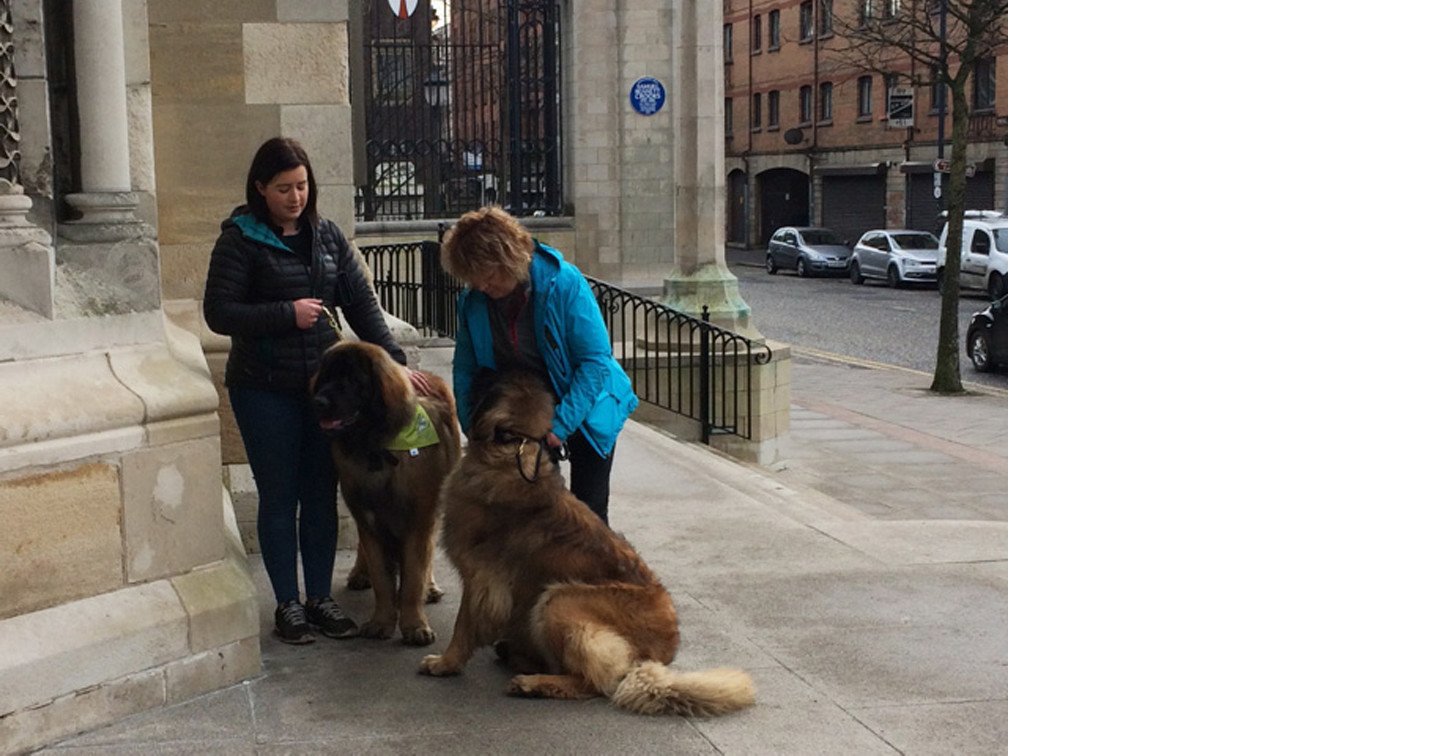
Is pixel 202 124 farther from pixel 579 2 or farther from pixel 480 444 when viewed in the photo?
pixel 579 2

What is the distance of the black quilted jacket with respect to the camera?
17.9 ft

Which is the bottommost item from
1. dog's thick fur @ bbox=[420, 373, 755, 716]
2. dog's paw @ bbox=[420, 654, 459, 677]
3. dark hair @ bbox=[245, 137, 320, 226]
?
dog's paw @ bbox=[420, 654, 459, 677]

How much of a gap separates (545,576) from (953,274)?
15.6m

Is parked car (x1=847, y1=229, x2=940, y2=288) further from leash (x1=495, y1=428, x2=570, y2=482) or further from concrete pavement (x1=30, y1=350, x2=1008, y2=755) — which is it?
leash (x1=495, y1=428, x2=570, y2=482)

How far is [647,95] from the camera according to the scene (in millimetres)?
18453

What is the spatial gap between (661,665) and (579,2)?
46.9 ft

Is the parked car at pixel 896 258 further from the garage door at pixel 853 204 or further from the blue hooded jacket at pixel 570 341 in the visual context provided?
the blue hooded jacket at pixel 570 341

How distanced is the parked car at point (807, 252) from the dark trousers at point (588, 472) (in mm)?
36551

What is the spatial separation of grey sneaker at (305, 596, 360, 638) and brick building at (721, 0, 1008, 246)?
36.1 m

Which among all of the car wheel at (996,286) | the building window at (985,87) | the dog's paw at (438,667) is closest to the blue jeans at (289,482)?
the dog's paw at (438,667)

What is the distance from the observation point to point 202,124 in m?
6.92

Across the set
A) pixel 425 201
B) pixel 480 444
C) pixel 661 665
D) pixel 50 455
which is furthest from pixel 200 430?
pixel 425 201

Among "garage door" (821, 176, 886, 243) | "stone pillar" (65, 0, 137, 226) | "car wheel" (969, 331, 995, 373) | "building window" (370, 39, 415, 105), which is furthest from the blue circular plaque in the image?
"garage door" (821, 176, 886, 243)

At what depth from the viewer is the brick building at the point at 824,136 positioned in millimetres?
43969
